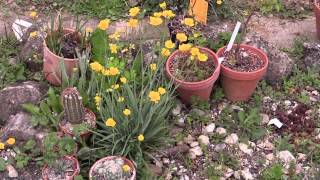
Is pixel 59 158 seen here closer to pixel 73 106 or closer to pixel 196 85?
pixel 73 106

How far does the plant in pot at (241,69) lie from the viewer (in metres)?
4.16

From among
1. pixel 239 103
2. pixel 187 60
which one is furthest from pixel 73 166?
pixel 239 103

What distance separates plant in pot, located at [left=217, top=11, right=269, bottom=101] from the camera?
416cm

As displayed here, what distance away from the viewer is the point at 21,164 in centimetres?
359

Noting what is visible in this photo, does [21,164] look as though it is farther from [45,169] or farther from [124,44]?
[124,44]

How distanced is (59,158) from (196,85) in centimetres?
118

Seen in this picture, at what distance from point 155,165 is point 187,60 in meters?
0.90

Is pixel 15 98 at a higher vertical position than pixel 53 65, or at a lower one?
lower

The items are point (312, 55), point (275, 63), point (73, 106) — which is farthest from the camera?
point (312, 55)

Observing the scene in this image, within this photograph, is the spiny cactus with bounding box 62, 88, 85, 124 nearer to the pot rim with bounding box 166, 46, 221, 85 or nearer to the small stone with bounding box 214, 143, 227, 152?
the pot rim with bounding box 166, 46, 221, 85

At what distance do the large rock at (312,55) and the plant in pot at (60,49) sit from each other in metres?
1.94

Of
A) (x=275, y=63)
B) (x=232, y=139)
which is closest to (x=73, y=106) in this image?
(x=232, y=139)

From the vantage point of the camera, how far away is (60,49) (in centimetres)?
416

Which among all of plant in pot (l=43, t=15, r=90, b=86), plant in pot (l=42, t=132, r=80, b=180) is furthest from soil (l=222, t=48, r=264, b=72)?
plant in pot (l=42, t=132, r=80, b=180)
